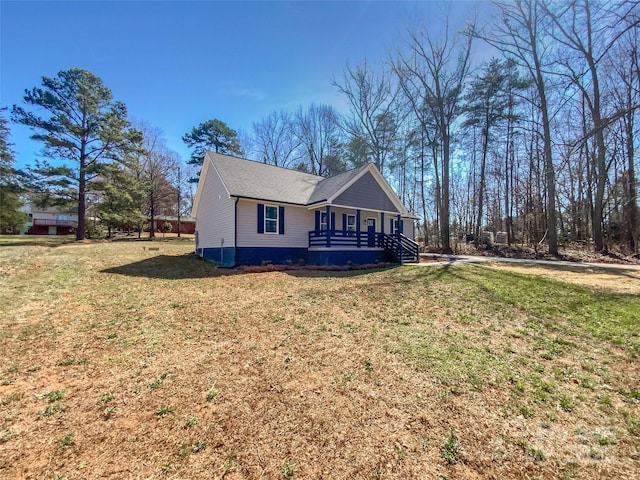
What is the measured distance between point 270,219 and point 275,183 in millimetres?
2836

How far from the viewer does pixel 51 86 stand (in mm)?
20141

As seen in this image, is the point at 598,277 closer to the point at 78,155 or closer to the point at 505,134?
the point at 505,134

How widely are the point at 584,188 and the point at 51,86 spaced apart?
1620 inches

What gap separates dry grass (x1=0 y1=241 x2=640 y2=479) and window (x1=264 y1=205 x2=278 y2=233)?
7.20 metres

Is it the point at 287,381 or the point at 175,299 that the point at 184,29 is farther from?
the point at 287,381

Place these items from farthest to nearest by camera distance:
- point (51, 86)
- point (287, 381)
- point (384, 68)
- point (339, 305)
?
point (384, 68)
point (51, 86)
point (339, 305)
point (287, 381)

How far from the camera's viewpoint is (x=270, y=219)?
14.5m


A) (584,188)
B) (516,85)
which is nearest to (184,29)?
(516,85)

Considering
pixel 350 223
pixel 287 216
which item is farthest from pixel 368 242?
pixel 287 216

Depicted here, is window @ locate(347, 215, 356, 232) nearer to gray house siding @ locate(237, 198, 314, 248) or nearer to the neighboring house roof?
the neighboring house roof

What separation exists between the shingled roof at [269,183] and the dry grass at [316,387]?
25.2ft

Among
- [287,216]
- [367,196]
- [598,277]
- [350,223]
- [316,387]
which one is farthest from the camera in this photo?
[350,223]

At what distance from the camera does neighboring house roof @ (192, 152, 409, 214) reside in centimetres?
1409

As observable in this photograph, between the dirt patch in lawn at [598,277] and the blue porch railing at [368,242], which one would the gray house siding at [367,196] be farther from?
the dirt patch in lawn at [598,277]
